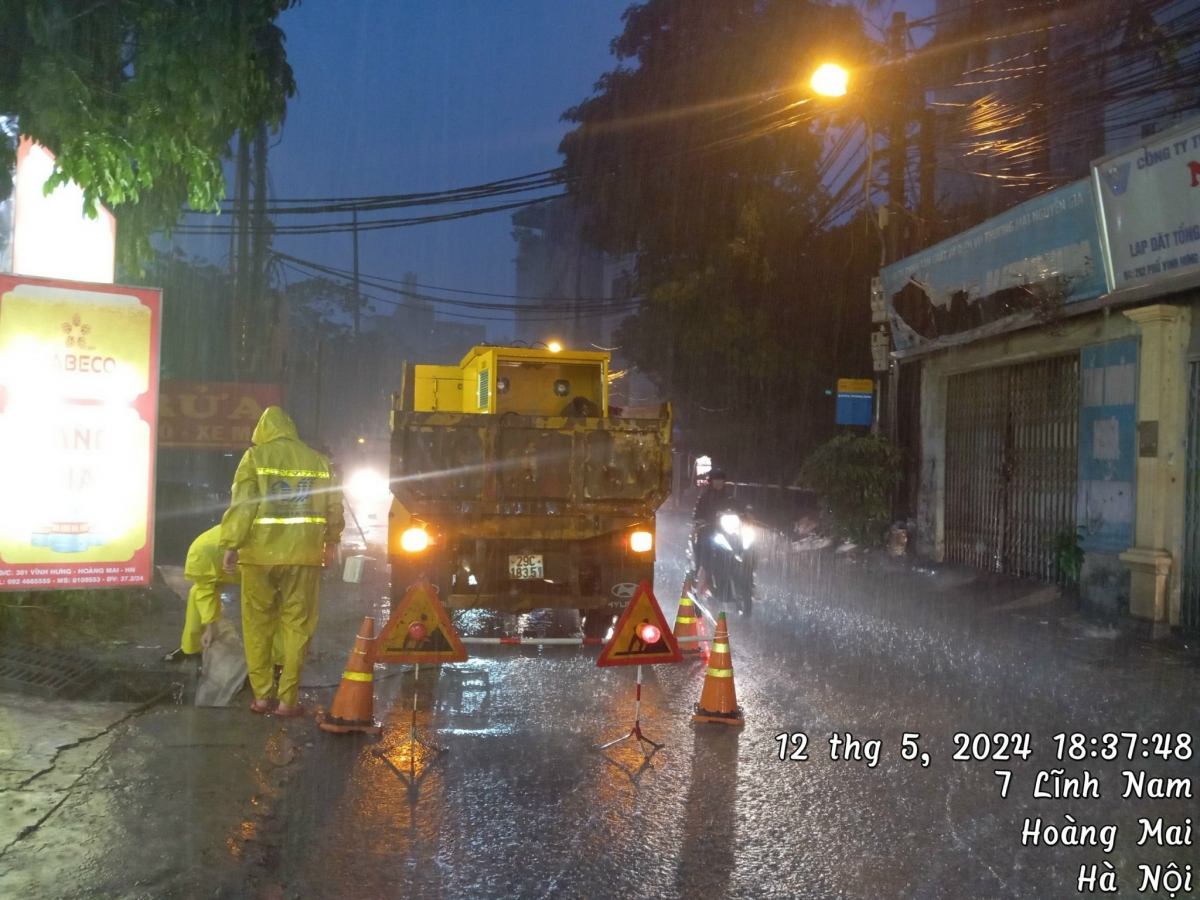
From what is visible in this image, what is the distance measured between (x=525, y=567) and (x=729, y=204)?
15.1 m

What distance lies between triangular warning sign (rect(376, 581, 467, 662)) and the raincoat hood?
1.44m

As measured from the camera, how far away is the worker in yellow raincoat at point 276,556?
641 cm

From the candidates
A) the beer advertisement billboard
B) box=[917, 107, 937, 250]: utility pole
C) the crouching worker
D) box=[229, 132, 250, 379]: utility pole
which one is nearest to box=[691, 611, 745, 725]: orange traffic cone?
the crouching worker

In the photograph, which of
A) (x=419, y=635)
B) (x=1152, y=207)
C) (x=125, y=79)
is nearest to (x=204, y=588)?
(x=419, y=635)

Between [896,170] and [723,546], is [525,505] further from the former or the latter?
[896,170]

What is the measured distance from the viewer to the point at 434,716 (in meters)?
6.64

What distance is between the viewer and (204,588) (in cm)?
729

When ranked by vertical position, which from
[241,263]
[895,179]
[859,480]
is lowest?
[859,480]

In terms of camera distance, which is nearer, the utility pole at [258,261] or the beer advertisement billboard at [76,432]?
the beer advertisement billboard at [76,432]

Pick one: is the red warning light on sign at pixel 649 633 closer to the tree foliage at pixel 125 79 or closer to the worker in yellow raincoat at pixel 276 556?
the worker in yellow raincoat at pixel 276 556

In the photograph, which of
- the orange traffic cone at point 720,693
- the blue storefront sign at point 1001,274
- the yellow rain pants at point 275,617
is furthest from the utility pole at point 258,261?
the orange traffic cone at point 720,693

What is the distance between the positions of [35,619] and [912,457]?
43.3 ft

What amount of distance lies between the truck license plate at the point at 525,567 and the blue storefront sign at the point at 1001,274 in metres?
7.22

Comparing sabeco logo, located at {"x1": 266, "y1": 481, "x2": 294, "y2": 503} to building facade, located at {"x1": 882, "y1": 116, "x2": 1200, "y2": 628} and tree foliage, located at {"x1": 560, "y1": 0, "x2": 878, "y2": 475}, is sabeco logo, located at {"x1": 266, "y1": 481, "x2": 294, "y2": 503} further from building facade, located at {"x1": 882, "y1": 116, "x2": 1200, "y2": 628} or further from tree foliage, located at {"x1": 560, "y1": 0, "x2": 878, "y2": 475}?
tree foliage, located at {"x1": 560, "y1": 0, "x2": 878, "y2": 475}
